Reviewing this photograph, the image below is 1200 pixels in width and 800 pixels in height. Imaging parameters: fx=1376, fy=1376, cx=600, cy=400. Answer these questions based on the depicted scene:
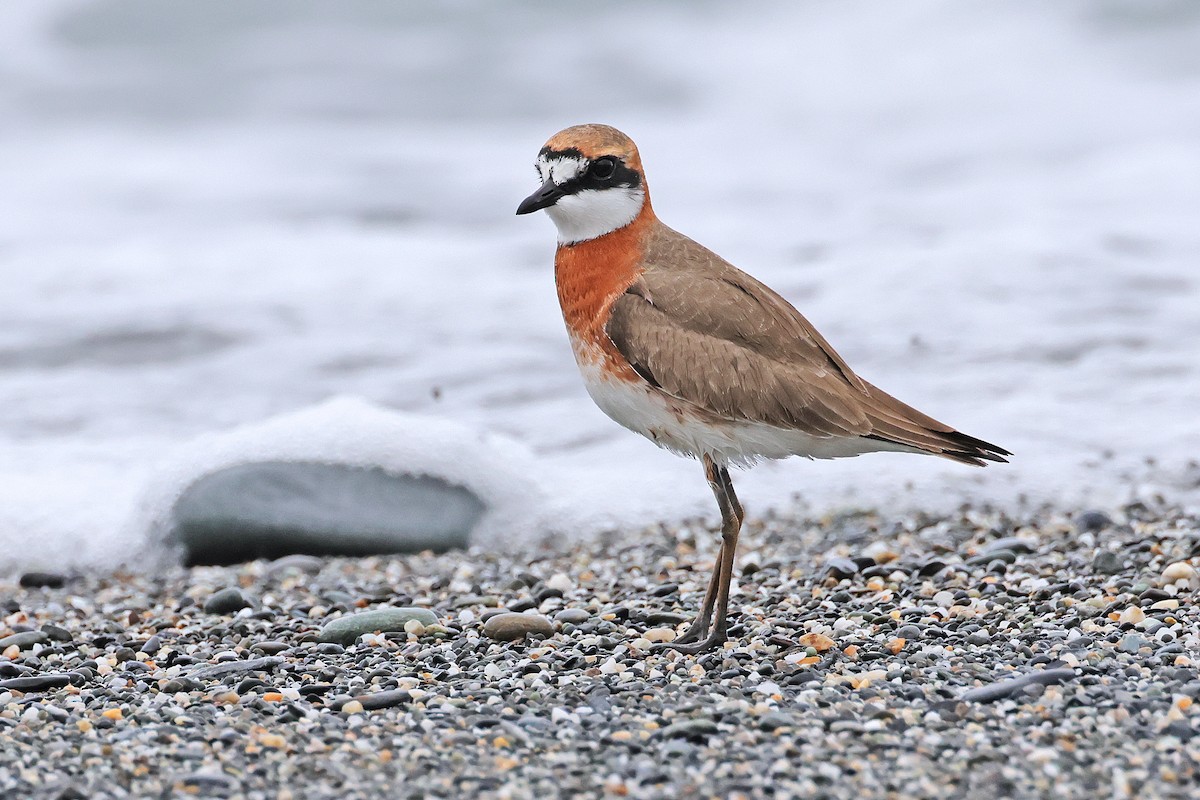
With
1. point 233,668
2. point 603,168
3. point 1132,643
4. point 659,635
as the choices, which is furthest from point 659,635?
point 603,168

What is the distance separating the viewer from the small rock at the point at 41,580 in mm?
7059

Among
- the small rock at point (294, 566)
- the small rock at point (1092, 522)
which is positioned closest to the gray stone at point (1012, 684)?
the small rock at point (1092, 522)

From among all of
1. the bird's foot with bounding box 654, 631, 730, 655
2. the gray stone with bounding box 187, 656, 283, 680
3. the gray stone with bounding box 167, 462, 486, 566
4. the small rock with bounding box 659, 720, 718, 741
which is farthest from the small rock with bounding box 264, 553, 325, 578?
the small rock with bounding box 659, 720, 718, 741

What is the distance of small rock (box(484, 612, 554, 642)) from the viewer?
5.21 metres

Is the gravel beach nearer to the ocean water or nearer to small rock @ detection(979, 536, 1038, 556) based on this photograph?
small rock @ detection(979, 536, 1038, 556)

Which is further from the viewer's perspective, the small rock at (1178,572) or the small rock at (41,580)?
the small rock at (41,580)

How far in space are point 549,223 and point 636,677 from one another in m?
11.7

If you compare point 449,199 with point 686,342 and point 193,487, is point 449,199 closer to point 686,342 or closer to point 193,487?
point 193,487

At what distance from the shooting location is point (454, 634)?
5.32 metres

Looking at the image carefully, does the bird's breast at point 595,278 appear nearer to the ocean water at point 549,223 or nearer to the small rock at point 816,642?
the small rock at point 816,642

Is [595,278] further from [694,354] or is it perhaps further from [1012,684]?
[1012,684]

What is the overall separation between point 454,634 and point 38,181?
13717 mm

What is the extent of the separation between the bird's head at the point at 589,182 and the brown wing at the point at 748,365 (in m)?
0.27

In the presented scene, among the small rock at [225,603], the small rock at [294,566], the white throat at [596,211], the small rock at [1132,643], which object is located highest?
the white throat at [596,211]
